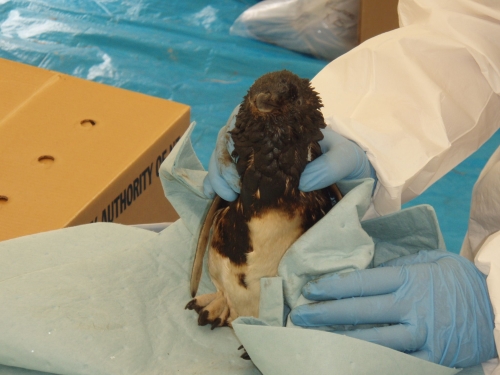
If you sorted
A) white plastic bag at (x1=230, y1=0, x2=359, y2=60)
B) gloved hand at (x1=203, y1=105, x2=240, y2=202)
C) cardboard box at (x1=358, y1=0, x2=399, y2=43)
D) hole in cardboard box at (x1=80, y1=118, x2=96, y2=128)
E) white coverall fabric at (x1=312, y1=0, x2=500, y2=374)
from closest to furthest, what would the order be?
gloved hand at (x1=203, y1=105, x2=240, y2=202) < white coverall fabric at (x1=312, y1=0, x2=500, y2=374) < hole in cardboard box at (x1=80, y1=118, x2=96, y2=128) < cardboard box at (x1=358, y1=0, x2=399, y2=43) < white plastic bag at (x1=230, y1=0, x2=359, y2=60)

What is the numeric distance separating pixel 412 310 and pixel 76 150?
769 millimetres

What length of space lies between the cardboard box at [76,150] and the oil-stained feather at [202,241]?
359mm

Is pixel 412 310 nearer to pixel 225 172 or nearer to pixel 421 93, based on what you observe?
pixel 225 172

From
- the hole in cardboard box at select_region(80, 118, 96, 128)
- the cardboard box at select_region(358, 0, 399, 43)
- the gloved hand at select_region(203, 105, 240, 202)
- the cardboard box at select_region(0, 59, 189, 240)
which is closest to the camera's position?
the gloved hand at select_region(203, 105, 240, 202)

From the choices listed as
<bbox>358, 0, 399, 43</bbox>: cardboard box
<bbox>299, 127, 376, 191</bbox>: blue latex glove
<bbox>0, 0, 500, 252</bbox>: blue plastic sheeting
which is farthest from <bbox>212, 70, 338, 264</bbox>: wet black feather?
<bbox>358, 0, 399, 43</bbox>: cardboard box

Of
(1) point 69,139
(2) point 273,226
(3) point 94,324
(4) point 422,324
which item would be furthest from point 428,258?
(1) point 69,139

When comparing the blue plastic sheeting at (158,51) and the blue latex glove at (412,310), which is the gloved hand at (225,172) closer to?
the blue latex glove at (412,310)

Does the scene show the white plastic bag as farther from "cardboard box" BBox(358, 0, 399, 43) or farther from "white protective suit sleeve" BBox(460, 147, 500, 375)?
"white protective suit sleeve" BBox(460, 147, 500, 375)

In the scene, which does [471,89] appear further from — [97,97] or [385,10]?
[385,10]

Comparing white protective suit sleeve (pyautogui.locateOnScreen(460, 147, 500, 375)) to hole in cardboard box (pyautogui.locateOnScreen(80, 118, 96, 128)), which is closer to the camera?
white protective suit sleeve (pyautogui.locateOnScreen(460, 147, 500, 375))

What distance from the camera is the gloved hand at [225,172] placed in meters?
0.82

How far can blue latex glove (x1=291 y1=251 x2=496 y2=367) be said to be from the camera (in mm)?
759

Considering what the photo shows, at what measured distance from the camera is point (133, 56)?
7.69 ft

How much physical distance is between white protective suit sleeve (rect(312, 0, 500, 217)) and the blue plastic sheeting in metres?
0.98
